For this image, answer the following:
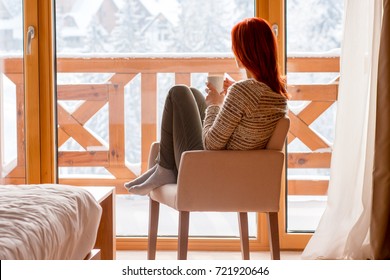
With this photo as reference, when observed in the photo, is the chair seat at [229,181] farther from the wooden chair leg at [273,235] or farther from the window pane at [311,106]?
the window pane at [311,106]

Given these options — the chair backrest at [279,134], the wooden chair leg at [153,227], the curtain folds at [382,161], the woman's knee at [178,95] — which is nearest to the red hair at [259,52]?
the chair backrest at [279,134]

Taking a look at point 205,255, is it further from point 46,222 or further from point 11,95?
point 46,222

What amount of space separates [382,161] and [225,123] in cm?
92

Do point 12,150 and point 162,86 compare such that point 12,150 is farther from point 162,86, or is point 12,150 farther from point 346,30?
point 346,30

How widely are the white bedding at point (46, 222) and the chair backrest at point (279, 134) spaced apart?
96 cm

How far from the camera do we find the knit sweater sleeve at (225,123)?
298cm

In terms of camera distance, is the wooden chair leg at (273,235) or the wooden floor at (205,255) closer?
the wooden chair leg at (273,235)

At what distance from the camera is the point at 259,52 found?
312 cm

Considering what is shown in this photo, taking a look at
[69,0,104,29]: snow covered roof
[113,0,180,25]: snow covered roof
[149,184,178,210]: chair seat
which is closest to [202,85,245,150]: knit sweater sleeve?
[149,184,178,210]: chair seat

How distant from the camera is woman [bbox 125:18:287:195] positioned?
9.85 ft

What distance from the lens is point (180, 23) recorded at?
13.5ft

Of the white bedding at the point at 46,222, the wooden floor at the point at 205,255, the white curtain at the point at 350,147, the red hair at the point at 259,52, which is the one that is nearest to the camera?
the white bedding at the point at 46,222
